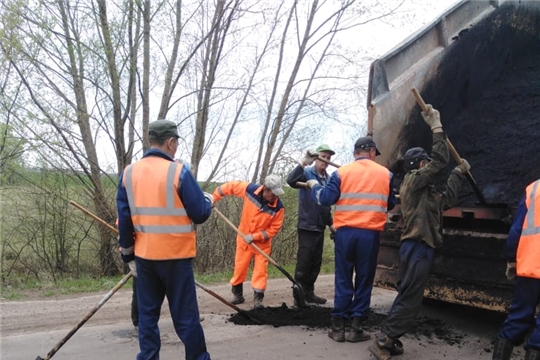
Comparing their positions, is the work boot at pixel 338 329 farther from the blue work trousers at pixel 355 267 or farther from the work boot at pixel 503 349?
the work boot at pixel 503 349

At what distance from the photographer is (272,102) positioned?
1087 centimetres

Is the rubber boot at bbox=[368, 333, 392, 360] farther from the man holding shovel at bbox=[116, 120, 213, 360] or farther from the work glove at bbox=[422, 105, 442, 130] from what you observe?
the work glove at bbox=[422, 105, 442, 130]

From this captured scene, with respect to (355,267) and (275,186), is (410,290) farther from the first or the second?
(275,186)

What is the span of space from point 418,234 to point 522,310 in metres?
0.79

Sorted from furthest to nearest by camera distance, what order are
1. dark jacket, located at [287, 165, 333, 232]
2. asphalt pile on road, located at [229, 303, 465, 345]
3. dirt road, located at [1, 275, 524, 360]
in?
dark jacket, located at [287, 165, 333, 232], asphalt pile on road, located at [229, 303, 465, 345], dirt road, located at [1, 275, 524, 360]

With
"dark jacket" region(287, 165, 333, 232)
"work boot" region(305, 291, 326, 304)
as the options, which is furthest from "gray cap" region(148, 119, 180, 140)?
"work boot" region(305, 291, 326, 304)

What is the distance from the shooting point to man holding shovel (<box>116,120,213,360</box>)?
2.92 meters

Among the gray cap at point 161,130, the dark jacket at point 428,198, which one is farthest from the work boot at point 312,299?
the gray cap at point 161,130

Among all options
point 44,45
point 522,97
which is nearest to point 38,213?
point 44,45

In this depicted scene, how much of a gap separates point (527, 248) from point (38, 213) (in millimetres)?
7285

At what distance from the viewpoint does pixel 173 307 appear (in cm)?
296

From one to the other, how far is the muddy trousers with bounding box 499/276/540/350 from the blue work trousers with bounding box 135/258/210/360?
195cm

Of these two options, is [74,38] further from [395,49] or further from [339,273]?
[339,273]

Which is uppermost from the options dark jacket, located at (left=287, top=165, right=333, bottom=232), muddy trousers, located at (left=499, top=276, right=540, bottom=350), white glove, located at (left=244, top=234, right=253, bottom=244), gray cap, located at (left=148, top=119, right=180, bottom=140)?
gray cap, located at (left=148, top=119, right=180, bottom=140)
